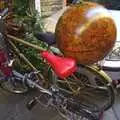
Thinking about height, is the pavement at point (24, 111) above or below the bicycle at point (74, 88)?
below

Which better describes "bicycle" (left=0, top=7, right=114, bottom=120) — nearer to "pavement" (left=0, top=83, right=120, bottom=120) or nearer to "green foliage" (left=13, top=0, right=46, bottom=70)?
"pavement" (left=0, top=83, right=120, bottom=120)

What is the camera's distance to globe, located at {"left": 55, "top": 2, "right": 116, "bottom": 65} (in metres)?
2.92

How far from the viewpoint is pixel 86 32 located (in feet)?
9.55

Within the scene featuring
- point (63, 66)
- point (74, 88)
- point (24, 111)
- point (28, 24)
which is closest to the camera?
point (63, 66)

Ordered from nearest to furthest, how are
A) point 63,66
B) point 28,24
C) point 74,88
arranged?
point 63,66, point 74,88, point 28,24

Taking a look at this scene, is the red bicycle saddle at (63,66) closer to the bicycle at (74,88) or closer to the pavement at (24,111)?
the bicycle at (74,88)

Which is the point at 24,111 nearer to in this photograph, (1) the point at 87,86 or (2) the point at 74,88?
(2) the point at 74,88

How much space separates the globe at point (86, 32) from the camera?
9.58 feet

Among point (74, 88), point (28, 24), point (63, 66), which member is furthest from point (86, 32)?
point (28, 24)

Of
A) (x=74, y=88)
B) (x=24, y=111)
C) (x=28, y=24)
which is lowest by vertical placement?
(x=24, y=111)

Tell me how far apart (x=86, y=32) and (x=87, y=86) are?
1.13m

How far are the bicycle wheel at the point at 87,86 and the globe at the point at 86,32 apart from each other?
0.44m

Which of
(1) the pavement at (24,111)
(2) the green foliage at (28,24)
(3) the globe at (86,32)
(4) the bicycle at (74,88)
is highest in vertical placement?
(3) the globe at (86,32)

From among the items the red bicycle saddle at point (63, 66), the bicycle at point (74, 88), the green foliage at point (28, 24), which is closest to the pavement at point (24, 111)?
the bicycle at point (74, 88)
